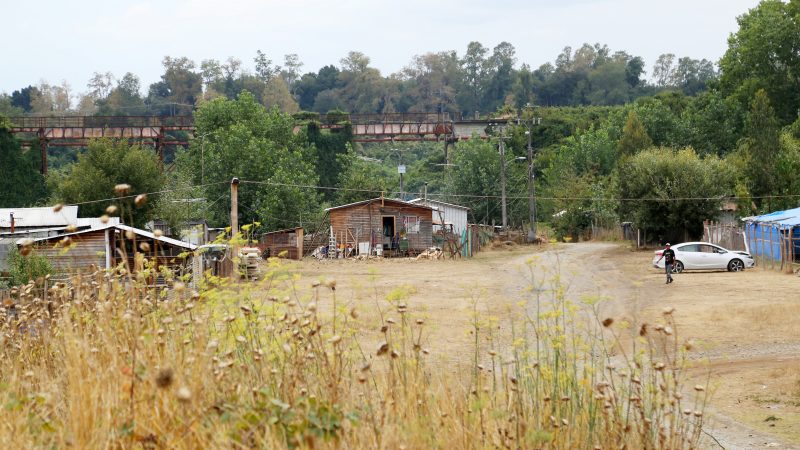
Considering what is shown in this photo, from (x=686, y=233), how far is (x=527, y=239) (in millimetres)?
13276

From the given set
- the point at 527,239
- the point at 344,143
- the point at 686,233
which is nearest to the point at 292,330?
the point at 686,233

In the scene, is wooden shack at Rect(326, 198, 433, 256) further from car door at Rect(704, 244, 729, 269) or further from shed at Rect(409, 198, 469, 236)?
car door at Rect(704, 244, 729, 269)

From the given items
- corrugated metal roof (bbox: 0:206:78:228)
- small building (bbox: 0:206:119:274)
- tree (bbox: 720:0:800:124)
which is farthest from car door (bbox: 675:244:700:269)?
tree (bbox: 720:0:800:124)

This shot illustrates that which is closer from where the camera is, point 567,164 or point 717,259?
point 717,259

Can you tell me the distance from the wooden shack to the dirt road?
158 inches

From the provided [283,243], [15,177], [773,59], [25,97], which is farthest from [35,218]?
[25,97]

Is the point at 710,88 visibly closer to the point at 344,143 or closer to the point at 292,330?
the point at 344,143

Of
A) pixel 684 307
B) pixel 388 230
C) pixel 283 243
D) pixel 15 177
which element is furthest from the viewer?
pixel 15 177

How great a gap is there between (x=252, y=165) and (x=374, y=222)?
54.3ft

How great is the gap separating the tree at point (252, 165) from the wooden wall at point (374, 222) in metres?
6.74

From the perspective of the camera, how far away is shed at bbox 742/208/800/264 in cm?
3588

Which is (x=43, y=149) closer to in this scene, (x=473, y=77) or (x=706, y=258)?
(x=706, y=258)

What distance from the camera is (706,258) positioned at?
38.2 m

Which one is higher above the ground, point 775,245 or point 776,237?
point 776,237
